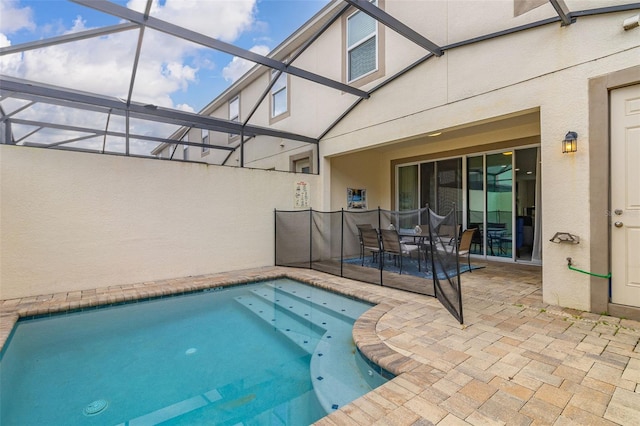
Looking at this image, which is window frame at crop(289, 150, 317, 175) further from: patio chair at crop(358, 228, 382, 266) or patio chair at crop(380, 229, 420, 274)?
patio chair at crop(380, 229, 420, 274)

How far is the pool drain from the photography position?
246 centimetres

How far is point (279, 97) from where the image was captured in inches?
A: 378

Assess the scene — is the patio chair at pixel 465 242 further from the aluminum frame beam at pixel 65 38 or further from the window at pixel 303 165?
the aluminum frame beam at pixel 65 38

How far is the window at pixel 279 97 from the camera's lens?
9289 mm

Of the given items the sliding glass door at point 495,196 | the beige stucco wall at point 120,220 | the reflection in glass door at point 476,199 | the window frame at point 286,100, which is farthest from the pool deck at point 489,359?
the window frame at point 286,100

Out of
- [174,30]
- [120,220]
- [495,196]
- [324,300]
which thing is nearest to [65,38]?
[174,30]

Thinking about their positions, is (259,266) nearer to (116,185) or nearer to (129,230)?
(129,230)

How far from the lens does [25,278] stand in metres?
4.79

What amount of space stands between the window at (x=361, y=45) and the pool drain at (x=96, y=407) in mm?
7084

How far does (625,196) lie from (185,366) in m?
5.32

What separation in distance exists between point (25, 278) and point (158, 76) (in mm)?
4151

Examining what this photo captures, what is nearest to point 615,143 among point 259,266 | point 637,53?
point 637,53

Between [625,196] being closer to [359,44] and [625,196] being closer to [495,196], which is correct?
[495,196]

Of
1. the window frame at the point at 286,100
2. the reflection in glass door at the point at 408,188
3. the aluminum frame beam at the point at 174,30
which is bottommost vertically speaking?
the reflection in glass door at the point at 408,188
